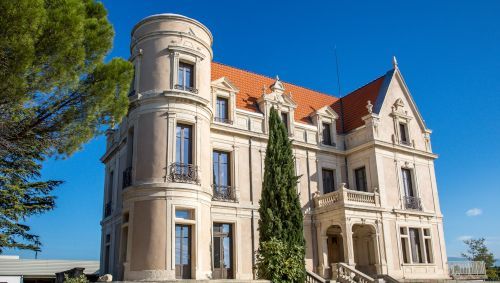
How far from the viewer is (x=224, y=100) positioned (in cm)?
2595

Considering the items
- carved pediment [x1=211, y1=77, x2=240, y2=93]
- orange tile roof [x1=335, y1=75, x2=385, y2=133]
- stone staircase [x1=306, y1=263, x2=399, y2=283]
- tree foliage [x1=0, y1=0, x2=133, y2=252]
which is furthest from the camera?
orange tile roof [x1=335, y1=75, x2=385, y2=133]

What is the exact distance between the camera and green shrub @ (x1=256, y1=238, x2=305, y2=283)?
19875mm

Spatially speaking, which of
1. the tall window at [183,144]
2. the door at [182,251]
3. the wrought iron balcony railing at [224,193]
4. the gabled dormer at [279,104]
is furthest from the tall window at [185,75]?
the door at [182,251]

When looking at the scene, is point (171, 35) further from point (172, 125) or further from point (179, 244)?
point (179, 244)

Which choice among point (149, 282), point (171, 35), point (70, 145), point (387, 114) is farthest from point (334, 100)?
point (70, 145)

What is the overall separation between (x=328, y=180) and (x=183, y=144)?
1041 centimetres

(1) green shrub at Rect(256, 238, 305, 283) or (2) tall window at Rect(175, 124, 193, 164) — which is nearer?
(1) green shrub at Rect(256, 238, 305, 283)

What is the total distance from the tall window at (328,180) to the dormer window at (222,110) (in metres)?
7.00

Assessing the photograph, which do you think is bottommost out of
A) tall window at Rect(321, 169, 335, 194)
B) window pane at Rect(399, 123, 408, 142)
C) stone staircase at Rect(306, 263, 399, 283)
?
stone staircase at Rect(306, 263, 399, 283)

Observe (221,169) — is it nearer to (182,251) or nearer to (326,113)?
(182,251)

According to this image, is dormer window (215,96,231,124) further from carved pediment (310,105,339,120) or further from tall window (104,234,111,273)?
tall window (104,234,111,273)

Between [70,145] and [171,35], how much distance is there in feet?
31.9

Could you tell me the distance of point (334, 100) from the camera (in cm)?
3356

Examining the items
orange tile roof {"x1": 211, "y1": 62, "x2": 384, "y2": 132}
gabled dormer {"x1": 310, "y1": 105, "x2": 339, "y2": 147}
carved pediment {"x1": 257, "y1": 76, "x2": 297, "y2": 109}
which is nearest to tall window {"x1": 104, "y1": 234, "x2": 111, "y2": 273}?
orange tile roof {"x1": 211, "y1": 62, "x2": 384, "y2": 132}
